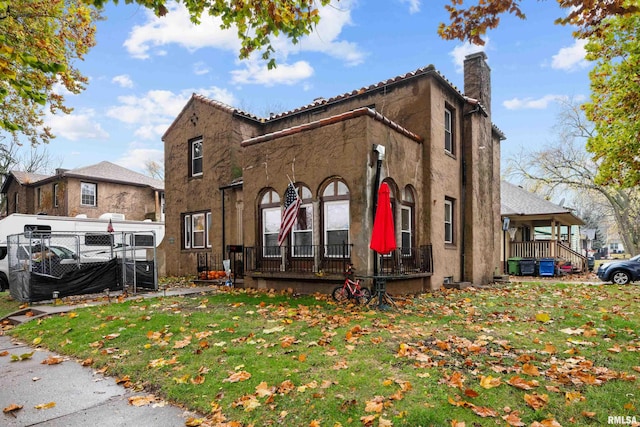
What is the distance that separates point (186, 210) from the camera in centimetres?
1861

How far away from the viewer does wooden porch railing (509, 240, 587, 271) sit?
22234mm

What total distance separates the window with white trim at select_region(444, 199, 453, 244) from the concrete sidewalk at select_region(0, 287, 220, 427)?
38.3 ft

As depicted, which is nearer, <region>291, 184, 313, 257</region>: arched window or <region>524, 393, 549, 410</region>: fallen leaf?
<region>524, 393, 549, 410</region>: fallen leaf

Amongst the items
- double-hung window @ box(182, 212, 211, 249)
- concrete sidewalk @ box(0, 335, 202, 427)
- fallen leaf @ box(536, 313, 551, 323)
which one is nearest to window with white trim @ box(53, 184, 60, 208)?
double-hung window @ box(182, 212, 211, 249)

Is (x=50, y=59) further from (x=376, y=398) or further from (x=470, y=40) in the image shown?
(x=376, y=398)

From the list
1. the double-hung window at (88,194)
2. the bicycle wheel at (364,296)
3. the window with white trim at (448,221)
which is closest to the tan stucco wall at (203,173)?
the bicycle wheel at (364,296)

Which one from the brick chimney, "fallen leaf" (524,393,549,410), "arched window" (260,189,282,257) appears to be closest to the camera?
"fallen leaf" (524,393,549,410)

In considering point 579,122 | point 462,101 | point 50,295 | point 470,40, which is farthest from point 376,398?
point 579,122

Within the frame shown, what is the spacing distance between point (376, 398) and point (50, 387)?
177 inches

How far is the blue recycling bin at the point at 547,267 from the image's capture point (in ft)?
68.2

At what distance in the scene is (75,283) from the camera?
460 inches

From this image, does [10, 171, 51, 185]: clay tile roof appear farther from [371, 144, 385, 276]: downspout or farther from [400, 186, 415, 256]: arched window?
[371, 144, 385, 276]: downspout

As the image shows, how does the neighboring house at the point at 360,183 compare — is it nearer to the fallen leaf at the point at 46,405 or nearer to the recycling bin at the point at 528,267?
the recycling bin at the point at 528,267

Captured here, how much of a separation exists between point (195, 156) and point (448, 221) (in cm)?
1232
